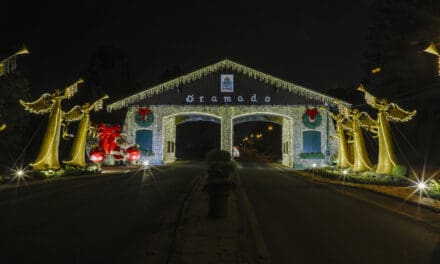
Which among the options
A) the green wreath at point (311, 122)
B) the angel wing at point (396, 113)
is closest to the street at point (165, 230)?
the angel wing at point (396, 113)

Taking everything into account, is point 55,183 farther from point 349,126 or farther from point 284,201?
point 349,126

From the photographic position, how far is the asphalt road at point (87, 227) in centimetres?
621

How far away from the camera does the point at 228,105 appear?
35.8 metres

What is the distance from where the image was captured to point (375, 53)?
44.5 m

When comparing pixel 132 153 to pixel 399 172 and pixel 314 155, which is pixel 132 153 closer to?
pixel 314 155

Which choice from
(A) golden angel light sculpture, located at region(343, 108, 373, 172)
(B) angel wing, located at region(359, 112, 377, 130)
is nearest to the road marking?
(A) golden angel light sculpture, located at region(343, 108, 373, 172)

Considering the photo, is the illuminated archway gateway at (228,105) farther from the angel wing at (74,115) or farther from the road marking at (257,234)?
the road marking at (257,234)

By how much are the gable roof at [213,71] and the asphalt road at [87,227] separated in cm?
2241

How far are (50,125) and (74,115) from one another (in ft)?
8.44

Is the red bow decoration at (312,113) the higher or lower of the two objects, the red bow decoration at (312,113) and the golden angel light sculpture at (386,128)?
the higher

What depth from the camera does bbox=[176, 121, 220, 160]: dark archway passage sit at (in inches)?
2790

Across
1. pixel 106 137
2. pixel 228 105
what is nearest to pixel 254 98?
pixel 228 105

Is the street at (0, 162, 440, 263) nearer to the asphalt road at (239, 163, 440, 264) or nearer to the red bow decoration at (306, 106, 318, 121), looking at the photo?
the asphalt road at (239, 163, 440, 264)

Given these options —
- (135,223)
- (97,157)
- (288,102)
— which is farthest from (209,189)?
(288,102)
